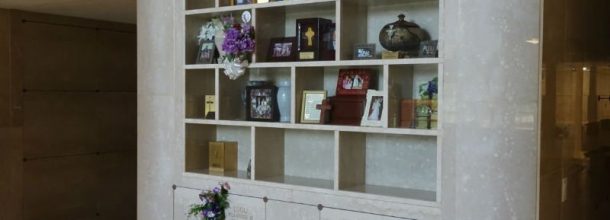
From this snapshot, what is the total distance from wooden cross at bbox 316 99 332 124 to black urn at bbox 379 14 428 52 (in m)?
0.43

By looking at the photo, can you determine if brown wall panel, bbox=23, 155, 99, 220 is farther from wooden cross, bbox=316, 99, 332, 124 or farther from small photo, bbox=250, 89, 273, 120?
wooden cross, bbox=316, 99, 332, 124

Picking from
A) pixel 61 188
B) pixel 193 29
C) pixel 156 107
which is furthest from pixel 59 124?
pixel 193 29

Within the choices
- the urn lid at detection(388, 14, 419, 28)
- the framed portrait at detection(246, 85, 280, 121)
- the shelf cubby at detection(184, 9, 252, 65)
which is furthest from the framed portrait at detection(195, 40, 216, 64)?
the urn lid at detection(388, 14, 419, 28)

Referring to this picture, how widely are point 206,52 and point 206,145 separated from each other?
59cm

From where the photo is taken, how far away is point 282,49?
3.48 m

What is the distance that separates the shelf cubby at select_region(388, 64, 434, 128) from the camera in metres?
3.03

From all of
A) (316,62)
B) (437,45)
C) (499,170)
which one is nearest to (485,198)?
(499,170)

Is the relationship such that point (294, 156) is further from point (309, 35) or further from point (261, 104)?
point (309, 35)

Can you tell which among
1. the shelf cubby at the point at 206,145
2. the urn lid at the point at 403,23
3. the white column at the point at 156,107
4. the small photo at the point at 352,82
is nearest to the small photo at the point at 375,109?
the small photo at the point at 352,82

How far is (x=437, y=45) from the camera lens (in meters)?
2.92

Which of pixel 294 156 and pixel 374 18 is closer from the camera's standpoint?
pixel 374 18

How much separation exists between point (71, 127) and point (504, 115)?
4314 mm

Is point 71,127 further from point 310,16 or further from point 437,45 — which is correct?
point 437,45

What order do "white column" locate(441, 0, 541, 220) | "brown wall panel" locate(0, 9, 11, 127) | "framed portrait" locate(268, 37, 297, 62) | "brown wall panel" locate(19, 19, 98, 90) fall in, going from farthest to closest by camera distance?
1. "brown wall panel" locate(19, 19, 98, 90)
2. "brown wall panel" locate(0, 9, 11, 127)
3. "framed portrait" locate(268, 37, 297, 62)
4. "white column" locate(441, 0, 541, 220)
